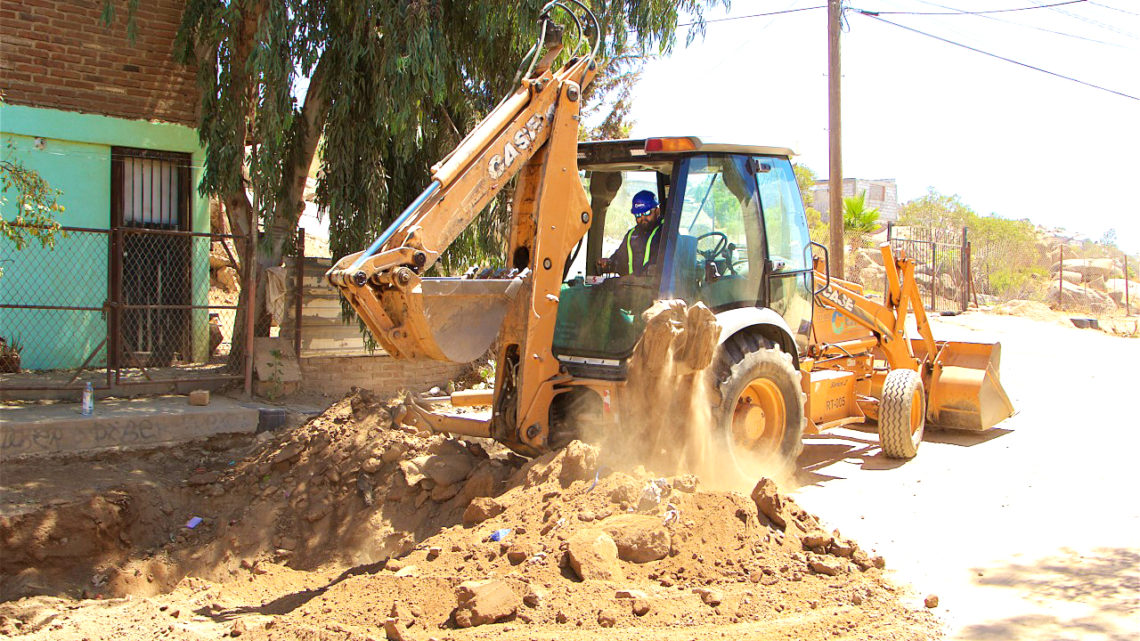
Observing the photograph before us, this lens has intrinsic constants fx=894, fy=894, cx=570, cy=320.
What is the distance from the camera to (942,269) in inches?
1041

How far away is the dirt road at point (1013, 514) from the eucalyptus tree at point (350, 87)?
4.98m

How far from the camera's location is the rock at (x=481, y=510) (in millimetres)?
5262

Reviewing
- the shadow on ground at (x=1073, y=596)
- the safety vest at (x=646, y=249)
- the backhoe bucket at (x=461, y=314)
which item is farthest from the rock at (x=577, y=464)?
the shadow on ground at (x=1073, y=596)

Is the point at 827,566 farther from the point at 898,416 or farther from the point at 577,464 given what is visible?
the point at 898,416

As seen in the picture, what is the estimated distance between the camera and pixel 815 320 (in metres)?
8.02

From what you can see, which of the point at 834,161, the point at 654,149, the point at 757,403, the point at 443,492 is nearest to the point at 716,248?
the point at 654,149

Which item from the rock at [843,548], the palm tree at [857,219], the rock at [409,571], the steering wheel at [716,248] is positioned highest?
the palm tree at [857,219]

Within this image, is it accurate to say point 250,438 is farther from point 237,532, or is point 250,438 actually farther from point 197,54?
point 197,54

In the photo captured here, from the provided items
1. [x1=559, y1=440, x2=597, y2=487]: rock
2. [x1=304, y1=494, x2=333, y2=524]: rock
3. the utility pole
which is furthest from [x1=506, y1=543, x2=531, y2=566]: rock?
the utility pole

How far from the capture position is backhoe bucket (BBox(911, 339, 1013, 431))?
8.71m

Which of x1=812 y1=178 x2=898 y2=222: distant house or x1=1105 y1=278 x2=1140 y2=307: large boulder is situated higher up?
x1=812 y1=178 x2=898 y2=222: distant house

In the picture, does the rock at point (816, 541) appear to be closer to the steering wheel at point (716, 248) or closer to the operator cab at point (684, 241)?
the operator cab at point (684, 241)

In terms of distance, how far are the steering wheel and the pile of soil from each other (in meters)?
1.84

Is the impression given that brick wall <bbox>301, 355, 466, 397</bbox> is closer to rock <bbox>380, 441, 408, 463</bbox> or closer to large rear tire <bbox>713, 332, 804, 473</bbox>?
rock <bbox>380, 441, 408, 463</bbox>
